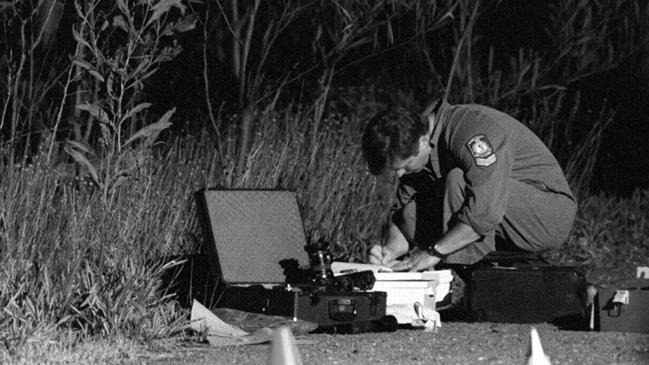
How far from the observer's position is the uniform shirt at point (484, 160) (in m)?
7.73

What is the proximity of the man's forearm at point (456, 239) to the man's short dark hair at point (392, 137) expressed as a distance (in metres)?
0.42

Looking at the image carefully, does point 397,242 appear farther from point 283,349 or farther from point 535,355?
point 283,349

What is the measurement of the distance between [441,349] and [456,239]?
41.0 inches

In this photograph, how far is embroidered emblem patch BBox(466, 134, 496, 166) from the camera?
25.4ft

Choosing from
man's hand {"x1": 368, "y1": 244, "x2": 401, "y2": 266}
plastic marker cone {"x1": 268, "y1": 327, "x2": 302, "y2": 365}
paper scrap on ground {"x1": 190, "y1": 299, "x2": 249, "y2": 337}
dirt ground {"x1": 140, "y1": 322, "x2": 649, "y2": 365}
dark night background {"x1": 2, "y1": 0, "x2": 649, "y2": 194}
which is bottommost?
dirt ground {"x1": 140, "y1": 322, "x2": 649, "y2": 365}

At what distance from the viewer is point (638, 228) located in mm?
12180

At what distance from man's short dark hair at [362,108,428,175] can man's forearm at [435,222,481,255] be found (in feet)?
1.37

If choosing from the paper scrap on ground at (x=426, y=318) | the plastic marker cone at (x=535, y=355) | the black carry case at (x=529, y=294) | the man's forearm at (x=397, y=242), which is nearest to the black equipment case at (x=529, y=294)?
the black carry case at (x=529, y=294)

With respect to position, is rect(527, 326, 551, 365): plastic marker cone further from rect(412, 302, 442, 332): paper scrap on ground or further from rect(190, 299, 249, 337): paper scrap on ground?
rect(412, 302, 442, 332): paper scrap on ground

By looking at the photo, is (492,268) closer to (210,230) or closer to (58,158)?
(210,230)

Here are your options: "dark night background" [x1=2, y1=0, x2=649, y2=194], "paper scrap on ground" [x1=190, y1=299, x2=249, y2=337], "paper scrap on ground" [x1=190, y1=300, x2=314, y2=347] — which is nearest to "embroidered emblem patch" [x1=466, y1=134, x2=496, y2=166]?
"paper scrap on ground" [x1=190, y1=300, x2=314, y2=347]

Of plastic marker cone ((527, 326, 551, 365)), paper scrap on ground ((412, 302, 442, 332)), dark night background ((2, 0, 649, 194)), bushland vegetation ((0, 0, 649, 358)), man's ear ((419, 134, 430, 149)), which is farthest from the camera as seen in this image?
dark night background ((2, 0, 649, 194))

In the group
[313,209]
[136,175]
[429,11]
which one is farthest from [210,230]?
[429,11]

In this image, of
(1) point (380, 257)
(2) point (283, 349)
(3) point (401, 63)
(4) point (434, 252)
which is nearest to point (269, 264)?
(1) point (380, 257)
